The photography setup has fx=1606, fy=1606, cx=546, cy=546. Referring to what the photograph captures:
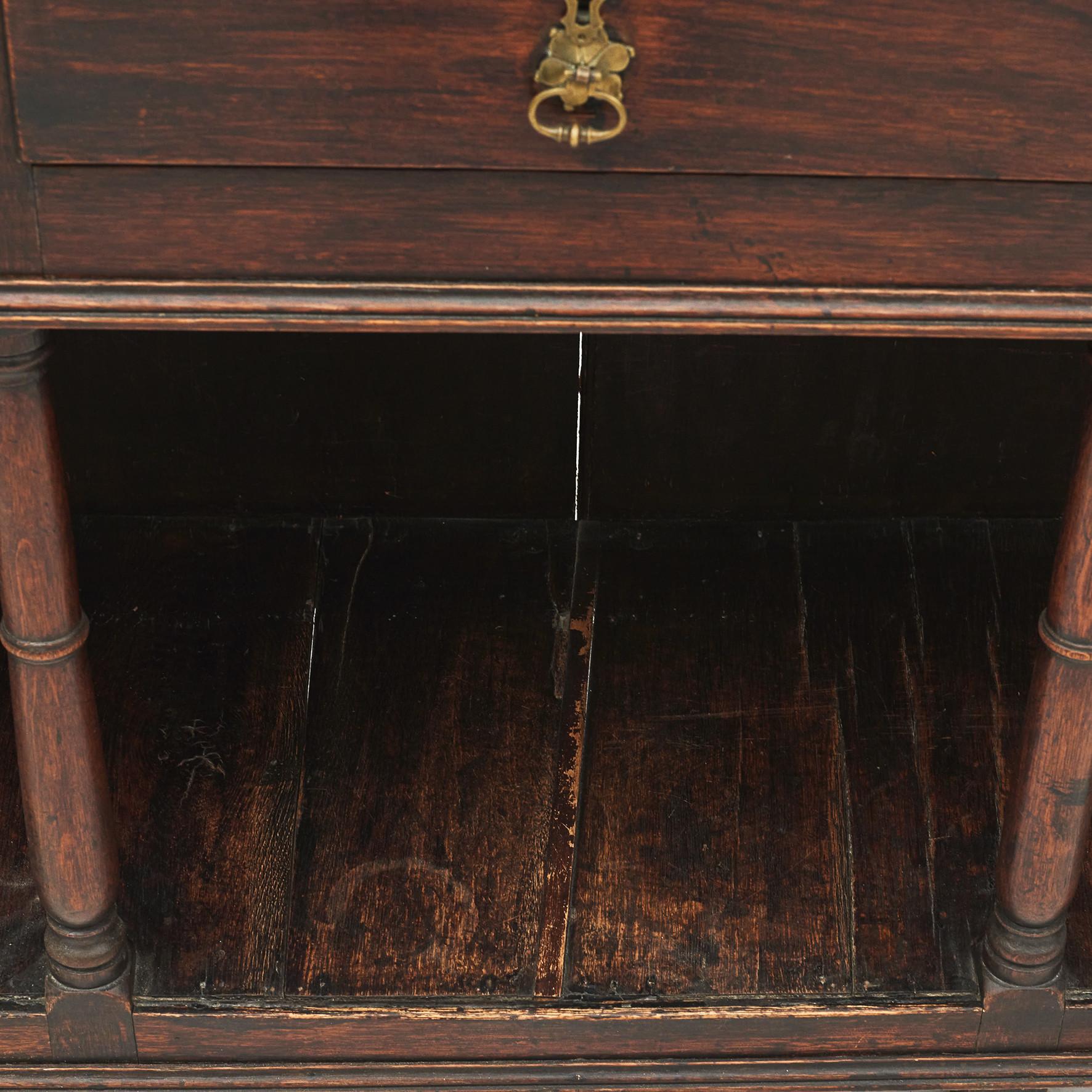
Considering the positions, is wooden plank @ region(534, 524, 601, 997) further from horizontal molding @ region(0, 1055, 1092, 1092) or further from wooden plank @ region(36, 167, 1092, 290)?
wooden plank @ region(36, 167, 1092, 290)

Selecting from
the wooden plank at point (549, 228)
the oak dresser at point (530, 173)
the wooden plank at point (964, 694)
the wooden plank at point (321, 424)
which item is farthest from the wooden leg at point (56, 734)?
the wooden plank at point (964, 694)

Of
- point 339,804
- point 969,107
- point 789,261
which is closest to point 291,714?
point 339,804

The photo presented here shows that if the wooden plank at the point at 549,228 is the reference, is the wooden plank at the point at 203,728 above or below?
below

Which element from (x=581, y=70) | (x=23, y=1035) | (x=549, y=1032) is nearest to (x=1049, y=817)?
(x=549, y=1032)

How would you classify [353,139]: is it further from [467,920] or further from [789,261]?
[467,920]

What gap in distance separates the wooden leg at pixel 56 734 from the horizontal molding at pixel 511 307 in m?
0.06

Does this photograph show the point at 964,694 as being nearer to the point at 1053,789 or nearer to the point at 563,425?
the point at 1053,789

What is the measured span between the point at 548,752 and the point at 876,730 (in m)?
0.29

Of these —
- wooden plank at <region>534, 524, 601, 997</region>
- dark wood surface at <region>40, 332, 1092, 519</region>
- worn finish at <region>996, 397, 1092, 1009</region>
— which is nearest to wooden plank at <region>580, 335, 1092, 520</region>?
dark wood surface at <region>40, 332, 1092, 519</region>

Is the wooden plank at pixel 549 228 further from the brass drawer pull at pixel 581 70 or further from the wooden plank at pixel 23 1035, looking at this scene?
the wooden plank at pixel 23 1035

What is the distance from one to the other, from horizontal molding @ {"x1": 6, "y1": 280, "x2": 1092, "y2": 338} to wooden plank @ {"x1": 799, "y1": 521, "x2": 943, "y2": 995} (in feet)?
1.80

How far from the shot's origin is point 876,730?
1434mm

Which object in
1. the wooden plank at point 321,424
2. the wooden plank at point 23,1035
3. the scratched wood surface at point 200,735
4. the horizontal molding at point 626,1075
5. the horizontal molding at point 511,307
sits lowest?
the horizontal molding at point 626,1075

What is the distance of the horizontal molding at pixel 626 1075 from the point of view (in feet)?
4.16
